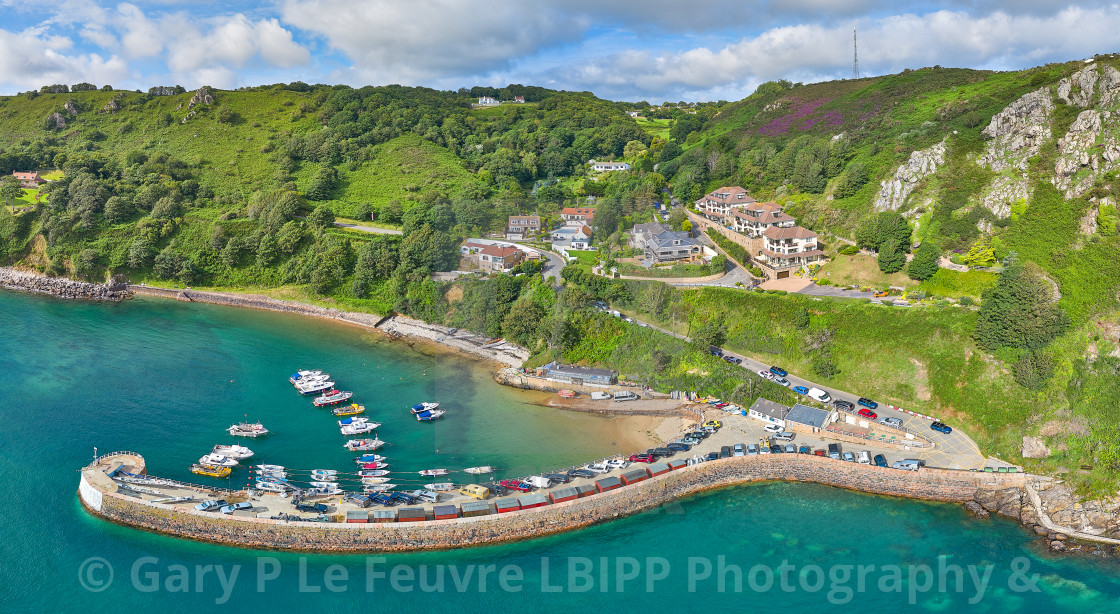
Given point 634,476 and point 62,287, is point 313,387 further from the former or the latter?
point 62,287

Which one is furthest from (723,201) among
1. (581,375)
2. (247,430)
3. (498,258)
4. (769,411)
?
(247,430)

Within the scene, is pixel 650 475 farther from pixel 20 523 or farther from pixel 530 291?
pixel 20 523

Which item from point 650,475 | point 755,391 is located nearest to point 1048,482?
point 755,391

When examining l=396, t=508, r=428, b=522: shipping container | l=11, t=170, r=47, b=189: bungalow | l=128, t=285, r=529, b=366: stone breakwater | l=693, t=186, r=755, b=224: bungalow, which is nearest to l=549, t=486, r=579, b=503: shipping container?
l=396, t=508, r=428, b=522: shipping container

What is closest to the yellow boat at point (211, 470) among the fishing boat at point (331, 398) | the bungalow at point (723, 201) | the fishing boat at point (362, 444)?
the fishing boat at point (362, 444)

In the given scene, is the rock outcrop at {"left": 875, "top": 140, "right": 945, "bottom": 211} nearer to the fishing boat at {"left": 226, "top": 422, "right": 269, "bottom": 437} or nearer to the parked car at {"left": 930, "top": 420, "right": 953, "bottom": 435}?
the parked car at {"left": 930, "top": 420, "right": 953, "bottom": 435}
